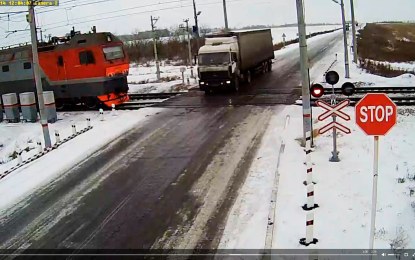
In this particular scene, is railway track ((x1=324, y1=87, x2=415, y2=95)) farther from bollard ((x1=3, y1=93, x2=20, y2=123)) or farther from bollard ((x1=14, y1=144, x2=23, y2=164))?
bollard ((x1=3, y1=93, x2=20, y2=123))

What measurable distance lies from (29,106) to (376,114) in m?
19.8

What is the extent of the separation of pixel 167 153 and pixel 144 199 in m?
3.75

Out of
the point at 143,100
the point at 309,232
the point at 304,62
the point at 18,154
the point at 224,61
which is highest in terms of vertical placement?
the point at 304,62

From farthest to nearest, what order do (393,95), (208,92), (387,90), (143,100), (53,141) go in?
(208,92) < (143,100) < (387,90) < (393,95) < (53,141)

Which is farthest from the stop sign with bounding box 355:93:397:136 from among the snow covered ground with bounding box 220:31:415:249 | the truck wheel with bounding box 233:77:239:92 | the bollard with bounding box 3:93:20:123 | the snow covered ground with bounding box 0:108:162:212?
the bollard with bounding box 3:93:20:123

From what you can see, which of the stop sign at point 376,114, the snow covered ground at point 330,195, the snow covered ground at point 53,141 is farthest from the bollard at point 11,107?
the stop sign at point 376,114

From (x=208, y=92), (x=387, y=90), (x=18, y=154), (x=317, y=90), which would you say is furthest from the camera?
(x=208, y=92)

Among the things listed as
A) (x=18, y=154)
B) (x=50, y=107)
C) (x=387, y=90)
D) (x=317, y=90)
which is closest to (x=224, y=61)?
(x=387, y=90)

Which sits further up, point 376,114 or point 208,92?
point 376,114

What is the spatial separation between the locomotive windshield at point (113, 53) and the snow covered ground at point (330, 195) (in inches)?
450

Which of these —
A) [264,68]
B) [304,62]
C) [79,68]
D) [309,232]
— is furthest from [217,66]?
[309,232]

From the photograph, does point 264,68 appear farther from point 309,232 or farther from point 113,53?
point 309,232

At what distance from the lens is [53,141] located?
58.1 ft

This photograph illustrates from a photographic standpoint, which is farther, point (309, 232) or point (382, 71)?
point (382, 71)
